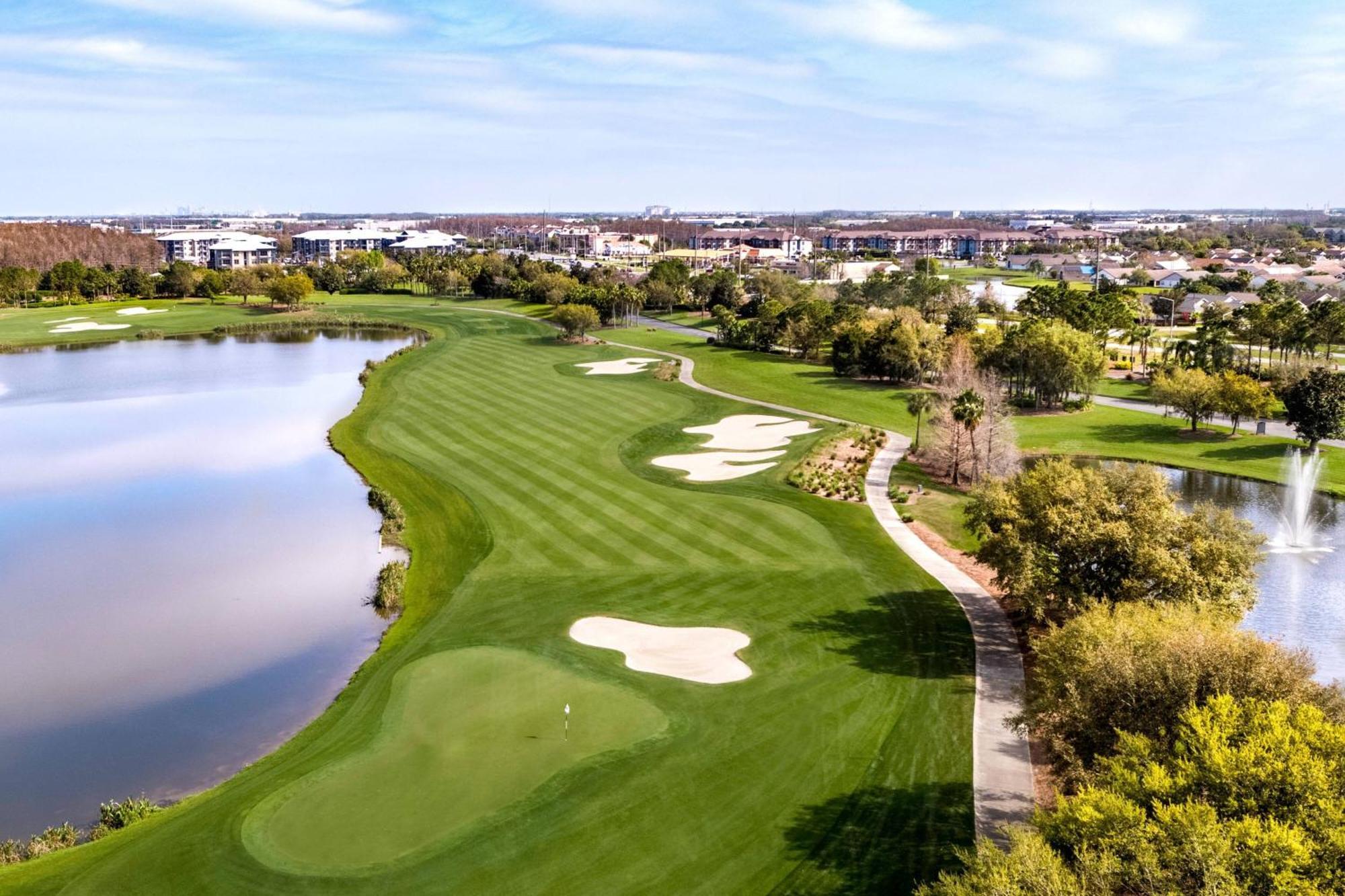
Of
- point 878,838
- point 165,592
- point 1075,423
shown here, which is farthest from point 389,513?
point 1075,423

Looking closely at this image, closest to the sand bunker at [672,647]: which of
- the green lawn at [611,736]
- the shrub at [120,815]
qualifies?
the green lawn at [611,736]

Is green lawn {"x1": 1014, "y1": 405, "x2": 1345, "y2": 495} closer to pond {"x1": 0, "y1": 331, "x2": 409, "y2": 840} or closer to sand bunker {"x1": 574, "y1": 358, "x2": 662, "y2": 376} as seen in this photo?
sand bunker {"x1": 574, "y1": 358, "x2": 662, "y2": 376}

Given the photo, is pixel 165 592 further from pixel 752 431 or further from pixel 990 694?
pixel 752 431

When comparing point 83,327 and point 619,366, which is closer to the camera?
point 619,366

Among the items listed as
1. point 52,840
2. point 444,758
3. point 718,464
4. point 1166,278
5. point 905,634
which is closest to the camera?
point 52,840

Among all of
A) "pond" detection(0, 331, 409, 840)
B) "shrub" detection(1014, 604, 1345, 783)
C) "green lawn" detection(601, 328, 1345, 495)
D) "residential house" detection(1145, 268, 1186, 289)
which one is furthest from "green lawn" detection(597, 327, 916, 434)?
"residential house" detection(1145, 268, 1186, 289)

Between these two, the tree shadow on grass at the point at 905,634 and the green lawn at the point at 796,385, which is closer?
the tree shadow on grass at the point at 905,634

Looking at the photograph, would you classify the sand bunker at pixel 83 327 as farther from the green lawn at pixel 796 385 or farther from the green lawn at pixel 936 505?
the green lawn at pixel 936 505
